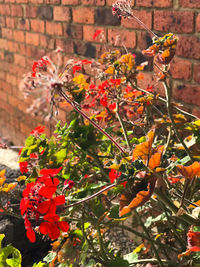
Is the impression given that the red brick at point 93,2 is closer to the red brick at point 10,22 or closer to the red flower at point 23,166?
the red flower at point 23,166

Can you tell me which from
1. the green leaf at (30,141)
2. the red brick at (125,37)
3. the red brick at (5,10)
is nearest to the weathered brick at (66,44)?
the red brick at (125,37)

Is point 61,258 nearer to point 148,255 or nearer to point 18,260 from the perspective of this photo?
point 18,260

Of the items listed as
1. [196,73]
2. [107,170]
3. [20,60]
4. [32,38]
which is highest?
[32,38]

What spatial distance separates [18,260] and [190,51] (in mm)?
1098

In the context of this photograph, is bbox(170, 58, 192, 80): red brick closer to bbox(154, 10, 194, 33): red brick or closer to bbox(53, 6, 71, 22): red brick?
bbox(154, 10, 194, 33): red brick

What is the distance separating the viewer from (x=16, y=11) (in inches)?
125

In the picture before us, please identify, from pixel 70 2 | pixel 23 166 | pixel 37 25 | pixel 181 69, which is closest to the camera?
pixel 23 166

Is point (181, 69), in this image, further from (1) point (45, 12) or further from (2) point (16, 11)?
(2) point (16, 11)

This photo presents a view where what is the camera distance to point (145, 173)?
2.77ft

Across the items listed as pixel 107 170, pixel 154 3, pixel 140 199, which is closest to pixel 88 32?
pixel 154 3

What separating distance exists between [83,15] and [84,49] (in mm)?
213

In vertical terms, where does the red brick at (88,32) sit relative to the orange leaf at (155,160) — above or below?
above

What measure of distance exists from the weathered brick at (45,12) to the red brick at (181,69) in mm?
1324

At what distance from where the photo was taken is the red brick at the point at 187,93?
1530 mm
